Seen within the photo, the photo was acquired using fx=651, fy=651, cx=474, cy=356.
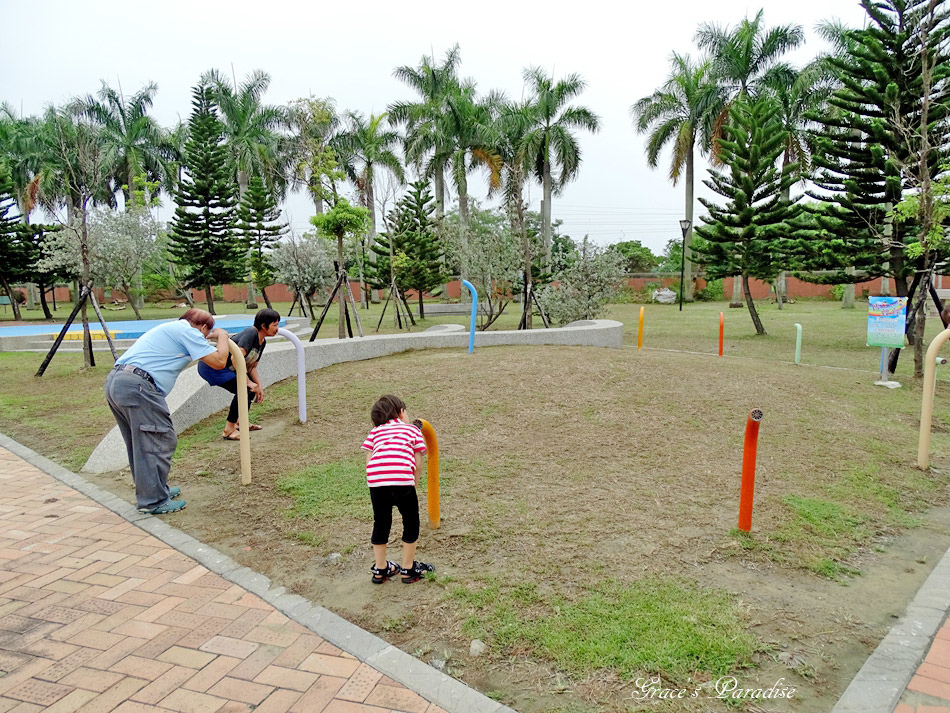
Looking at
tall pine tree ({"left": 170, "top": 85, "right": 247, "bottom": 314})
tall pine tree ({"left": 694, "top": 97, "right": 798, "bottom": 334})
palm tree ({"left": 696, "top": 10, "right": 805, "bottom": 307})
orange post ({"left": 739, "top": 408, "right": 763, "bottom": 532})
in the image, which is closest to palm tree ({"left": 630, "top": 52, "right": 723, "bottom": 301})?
palm tree ({"left": 696, "top": 10, "right": 805, "bottom": 307})

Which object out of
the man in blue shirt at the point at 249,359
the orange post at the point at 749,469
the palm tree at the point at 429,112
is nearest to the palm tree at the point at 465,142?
the palm tree at the point at 429,112

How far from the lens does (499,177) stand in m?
32.3

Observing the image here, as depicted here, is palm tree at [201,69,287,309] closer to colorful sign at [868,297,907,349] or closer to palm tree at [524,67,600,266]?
palm tree at [524,67,600,266]

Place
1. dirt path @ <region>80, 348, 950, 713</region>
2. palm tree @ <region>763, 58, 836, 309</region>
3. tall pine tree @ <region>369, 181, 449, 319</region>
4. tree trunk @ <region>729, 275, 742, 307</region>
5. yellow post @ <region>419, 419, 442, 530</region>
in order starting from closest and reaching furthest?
dirt path @ <region>80, 348, 950, 713</region>, yellow post @ <region>419, 419, 442, 530</region>, tall pine tree @ <region>369, 181, 449, 319</region>, palm tree @ <region>763, 58, 836, 309</region>, tree trunk @ <region>729, 275, 742, 307</region>

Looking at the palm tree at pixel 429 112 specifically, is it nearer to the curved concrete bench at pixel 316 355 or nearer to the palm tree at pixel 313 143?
the palm tree at pixel 313 143

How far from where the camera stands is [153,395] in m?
Result: 4.46

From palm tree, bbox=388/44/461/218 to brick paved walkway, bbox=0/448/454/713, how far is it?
97.3ft

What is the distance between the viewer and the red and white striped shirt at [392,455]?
11.0 ft

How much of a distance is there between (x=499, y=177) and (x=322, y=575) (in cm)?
3048

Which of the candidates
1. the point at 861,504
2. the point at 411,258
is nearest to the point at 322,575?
the point at 861,504

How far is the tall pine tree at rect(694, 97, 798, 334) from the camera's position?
1747 cm

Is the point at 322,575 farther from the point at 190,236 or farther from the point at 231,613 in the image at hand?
the point at 190,236

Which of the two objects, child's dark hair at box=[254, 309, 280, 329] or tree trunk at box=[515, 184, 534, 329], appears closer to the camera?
child's dark hair at box=[254, 309, 280, 329]

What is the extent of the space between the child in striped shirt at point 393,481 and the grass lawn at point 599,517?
13 centimetres
